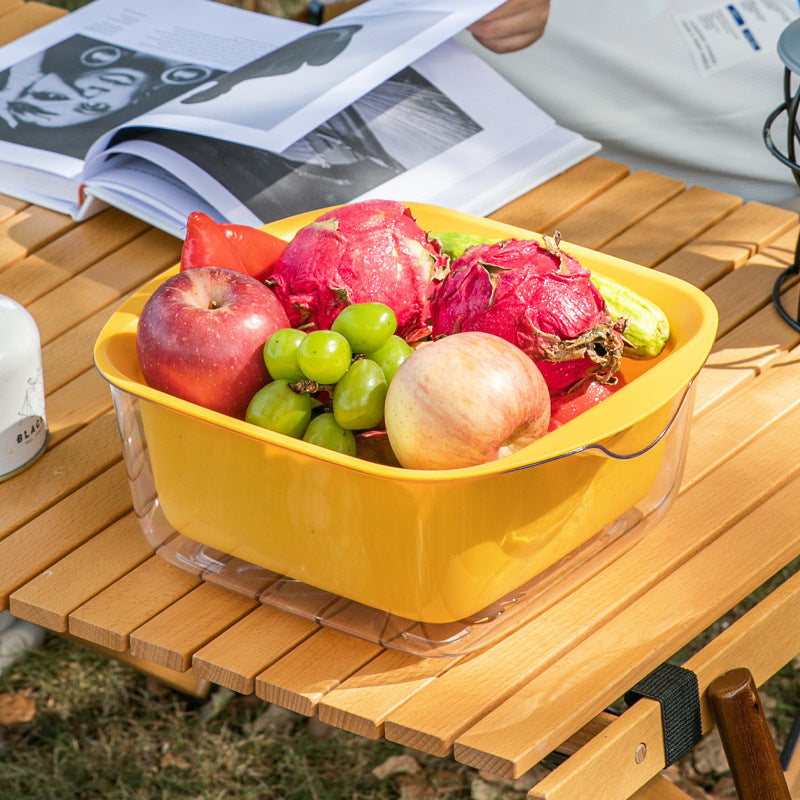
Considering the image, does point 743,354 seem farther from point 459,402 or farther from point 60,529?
point 60,529

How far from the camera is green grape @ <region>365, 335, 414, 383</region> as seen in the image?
68cm

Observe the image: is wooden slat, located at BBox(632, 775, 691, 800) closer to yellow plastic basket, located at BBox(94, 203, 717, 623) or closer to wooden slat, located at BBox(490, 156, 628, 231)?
yellow plastic basket, located at BBox(94, 203, 717, 623)

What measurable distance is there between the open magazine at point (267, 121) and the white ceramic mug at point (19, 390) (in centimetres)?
31

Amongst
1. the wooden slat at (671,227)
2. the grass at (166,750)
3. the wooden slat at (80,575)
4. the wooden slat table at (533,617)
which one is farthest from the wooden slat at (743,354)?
the grass at (166,750)

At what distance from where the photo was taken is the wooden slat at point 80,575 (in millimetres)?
763

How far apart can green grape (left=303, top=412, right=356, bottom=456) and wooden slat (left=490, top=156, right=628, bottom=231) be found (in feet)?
1.84

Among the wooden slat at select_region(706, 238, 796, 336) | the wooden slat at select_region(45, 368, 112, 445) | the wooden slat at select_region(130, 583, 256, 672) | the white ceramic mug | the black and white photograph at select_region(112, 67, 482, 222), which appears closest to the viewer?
the wooden slat at select_region(130, 583, 256, 672)

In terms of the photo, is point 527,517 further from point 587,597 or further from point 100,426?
point 100,426

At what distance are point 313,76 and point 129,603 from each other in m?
0.66

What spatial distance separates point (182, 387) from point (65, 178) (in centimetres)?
61

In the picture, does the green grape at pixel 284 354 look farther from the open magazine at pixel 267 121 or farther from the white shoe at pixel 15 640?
the white shoe at pixel 15 640

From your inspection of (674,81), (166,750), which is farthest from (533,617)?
(674,81)

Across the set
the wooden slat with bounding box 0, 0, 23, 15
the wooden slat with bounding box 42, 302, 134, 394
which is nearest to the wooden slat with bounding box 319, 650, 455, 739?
the wooden slat with bounding box 42, 302, 134, 394

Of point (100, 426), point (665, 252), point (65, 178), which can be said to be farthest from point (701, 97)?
point (100, 426)
